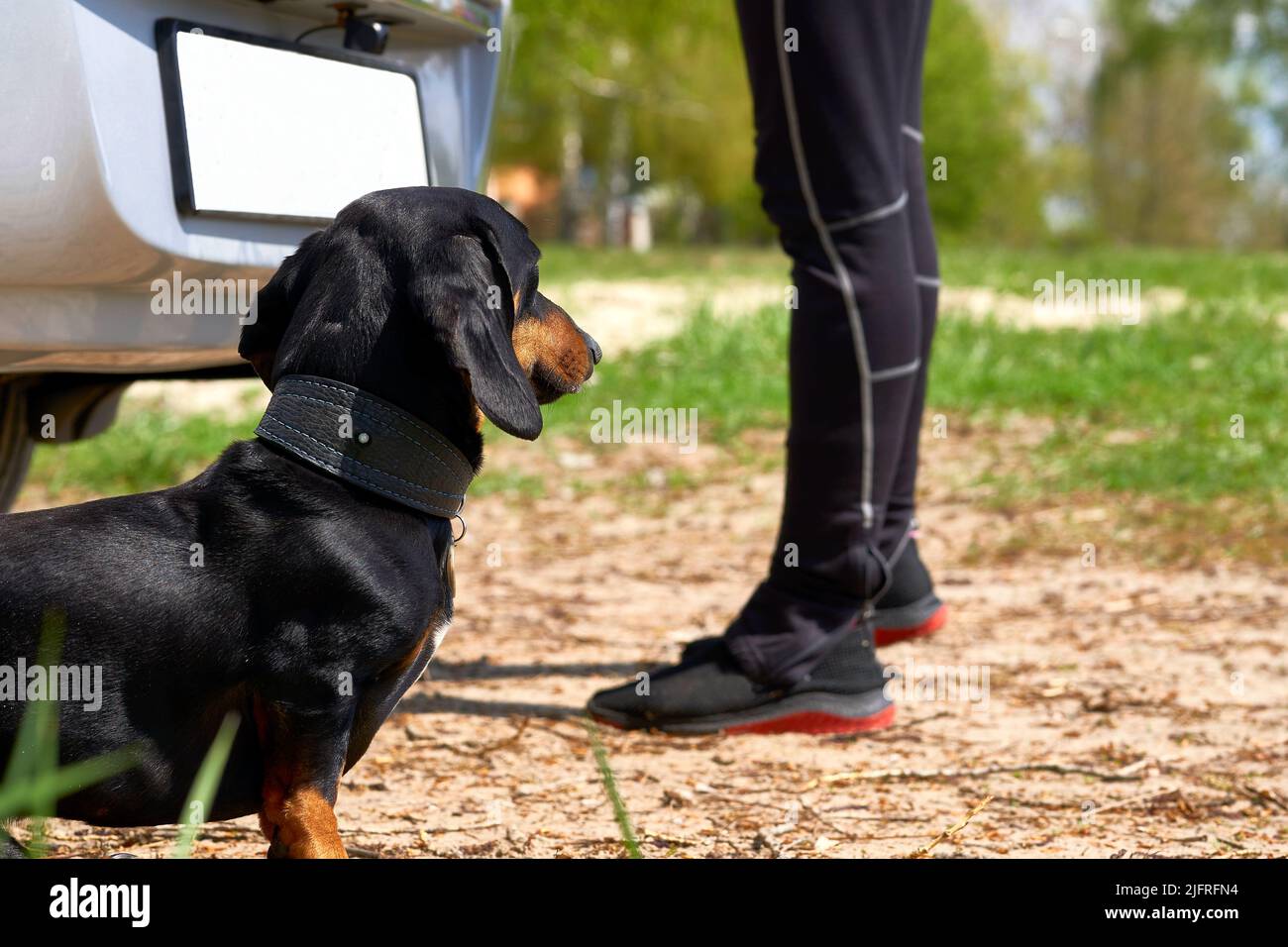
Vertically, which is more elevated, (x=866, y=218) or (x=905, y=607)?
(x=866, y=218)

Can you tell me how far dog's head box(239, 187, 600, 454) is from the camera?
1920 mm

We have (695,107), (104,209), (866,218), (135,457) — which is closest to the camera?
(104,209)

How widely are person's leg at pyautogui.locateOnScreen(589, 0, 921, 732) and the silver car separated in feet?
2.28

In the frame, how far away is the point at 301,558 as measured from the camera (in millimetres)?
1924

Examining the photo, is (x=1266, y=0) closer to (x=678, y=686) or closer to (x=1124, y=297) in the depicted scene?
(x=1124, y=297)

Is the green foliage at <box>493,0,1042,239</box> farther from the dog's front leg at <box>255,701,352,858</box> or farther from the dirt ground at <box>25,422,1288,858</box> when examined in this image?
the dog's front leg at <box>255,701,352,858</box>

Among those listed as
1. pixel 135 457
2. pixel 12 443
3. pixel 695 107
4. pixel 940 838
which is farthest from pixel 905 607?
pixel 695 107

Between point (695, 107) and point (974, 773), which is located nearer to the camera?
point (974, 773)

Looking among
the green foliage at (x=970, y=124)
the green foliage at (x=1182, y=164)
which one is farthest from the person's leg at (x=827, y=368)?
the green foliage at (x=970, y=124)

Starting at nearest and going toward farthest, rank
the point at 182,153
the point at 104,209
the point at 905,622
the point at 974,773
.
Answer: the point at 104,209 < the point at 182,153 < the point at 974,773 < the point at 905,622

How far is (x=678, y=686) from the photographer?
3074 millimetres

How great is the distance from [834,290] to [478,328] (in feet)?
3.99

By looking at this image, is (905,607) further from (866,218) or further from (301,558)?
(301,558)

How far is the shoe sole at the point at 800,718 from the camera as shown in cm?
305
